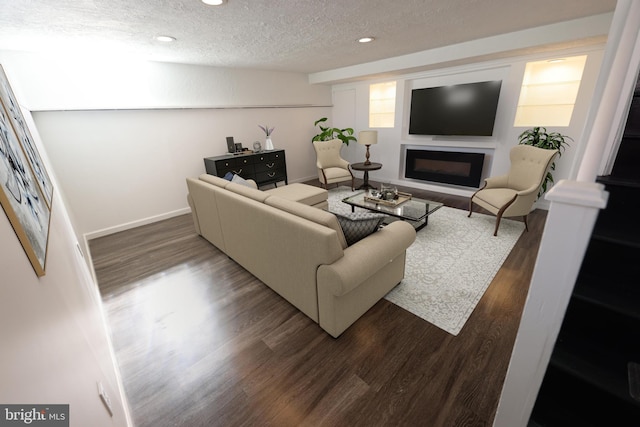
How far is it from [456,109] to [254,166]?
11.6ft

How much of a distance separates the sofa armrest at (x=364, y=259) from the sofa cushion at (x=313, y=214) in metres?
0.15

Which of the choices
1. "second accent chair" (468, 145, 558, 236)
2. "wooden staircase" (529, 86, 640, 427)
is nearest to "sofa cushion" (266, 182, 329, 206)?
"second accent chair" (468, 145, 558, 236)

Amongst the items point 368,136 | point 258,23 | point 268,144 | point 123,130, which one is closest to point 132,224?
point 123,130

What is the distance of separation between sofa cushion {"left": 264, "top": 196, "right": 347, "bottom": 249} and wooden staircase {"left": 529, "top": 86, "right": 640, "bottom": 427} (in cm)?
120

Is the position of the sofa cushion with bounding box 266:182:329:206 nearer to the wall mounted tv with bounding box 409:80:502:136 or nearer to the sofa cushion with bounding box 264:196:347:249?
the sofa cushion with bounding box 264:196:347:249

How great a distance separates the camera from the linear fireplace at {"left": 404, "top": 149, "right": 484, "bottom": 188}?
4375mm

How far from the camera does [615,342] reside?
Result: 106cm

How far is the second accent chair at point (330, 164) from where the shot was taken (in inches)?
196

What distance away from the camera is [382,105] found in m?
5.52

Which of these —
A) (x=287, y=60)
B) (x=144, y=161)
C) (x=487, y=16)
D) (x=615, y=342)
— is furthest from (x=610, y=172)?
(x=144, y=161)

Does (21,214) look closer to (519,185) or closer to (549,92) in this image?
(519,185)

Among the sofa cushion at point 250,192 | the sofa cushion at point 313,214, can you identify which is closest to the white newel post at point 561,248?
the sofa cushion at point 313,214

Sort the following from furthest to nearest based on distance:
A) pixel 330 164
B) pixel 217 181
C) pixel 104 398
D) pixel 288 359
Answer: pixel 330 164 < pixel 217 181 < pixel 288 359 < pixel 104 398

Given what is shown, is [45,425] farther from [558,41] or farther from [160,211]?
[558,41]
